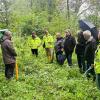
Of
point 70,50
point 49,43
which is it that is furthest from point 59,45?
point 49,43

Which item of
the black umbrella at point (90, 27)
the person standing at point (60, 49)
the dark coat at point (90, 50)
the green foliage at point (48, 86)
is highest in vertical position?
the black umbrella at point (90, 27)

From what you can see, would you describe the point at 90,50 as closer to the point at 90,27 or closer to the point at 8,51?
the point at 8,51

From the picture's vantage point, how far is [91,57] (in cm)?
1087

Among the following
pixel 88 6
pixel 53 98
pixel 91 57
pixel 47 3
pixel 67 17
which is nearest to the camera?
pixel 53 98

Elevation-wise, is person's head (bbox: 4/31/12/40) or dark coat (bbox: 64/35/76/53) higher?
person's head (bbox: 4/31/12/40)

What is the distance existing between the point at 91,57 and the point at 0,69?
183 inches

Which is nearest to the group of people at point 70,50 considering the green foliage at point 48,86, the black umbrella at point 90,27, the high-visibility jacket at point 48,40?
the high-visibility jacket at point 48,40

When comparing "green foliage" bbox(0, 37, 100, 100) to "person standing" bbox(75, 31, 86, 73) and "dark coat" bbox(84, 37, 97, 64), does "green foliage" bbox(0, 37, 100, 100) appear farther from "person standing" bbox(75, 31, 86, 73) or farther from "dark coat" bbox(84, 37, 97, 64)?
"dark coat" bbox(84, 37, 97, 64)

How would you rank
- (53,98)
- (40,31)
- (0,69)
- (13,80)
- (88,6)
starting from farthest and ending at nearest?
(88,6), (40,31), (0,69), (13,80), (53,98)

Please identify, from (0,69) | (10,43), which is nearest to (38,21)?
(0,69)

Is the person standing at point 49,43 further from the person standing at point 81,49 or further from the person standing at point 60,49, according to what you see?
the person standing at point 81,49

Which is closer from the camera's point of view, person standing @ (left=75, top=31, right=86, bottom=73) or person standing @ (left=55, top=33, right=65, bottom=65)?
person standing @ (left=75, top=31, right=86, bottom=73)

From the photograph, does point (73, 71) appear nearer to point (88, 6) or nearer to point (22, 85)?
point (22, 85)

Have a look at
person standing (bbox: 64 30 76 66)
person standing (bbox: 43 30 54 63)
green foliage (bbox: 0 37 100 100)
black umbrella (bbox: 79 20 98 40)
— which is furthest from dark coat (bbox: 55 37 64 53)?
person standing (bbox: 43 30 54 63)
